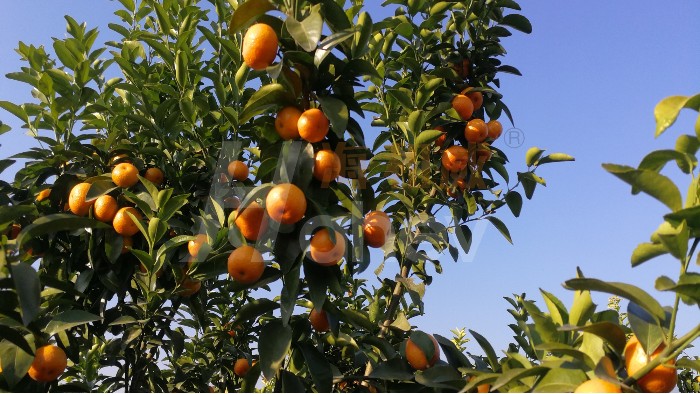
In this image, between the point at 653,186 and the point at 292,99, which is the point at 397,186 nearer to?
the point at 292,99

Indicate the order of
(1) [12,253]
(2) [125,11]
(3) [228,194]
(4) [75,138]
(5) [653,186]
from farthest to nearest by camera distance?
(2) [125,11] → (4) [75,138] → (3) [228,194] → (1) [12,253] → (5) [653,186]

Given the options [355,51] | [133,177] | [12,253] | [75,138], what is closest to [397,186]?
[355,51]

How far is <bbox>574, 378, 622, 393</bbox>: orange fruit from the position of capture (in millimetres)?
1072

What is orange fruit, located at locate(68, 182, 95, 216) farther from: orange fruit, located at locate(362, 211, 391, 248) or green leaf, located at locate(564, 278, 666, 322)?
green leaf, located at locate(564, 278, 666, 322)

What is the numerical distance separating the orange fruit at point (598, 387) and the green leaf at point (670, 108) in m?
0.52

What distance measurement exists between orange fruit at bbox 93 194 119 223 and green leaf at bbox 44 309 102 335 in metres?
0.62

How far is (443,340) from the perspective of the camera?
1.92 metres

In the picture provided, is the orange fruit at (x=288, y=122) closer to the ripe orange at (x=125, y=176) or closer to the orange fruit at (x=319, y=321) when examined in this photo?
the orange fruit at (x=319, y=321)

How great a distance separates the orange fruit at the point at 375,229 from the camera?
6.77 feet

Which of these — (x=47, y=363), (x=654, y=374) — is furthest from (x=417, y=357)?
(x=47, y=363)

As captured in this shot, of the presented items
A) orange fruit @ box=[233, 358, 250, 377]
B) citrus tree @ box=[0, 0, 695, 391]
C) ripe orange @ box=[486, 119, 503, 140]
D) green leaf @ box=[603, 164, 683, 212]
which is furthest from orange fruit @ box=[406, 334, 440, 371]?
ripe orange @ box=[486, 119, 503, 140]

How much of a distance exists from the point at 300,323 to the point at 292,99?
0.81 m

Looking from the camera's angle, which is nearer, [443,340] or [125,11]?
[443,340]

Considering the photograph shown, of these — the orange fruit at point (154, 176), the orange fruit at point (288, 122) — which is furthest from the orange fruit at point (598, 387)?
the orange fruit at point (154, 176)
